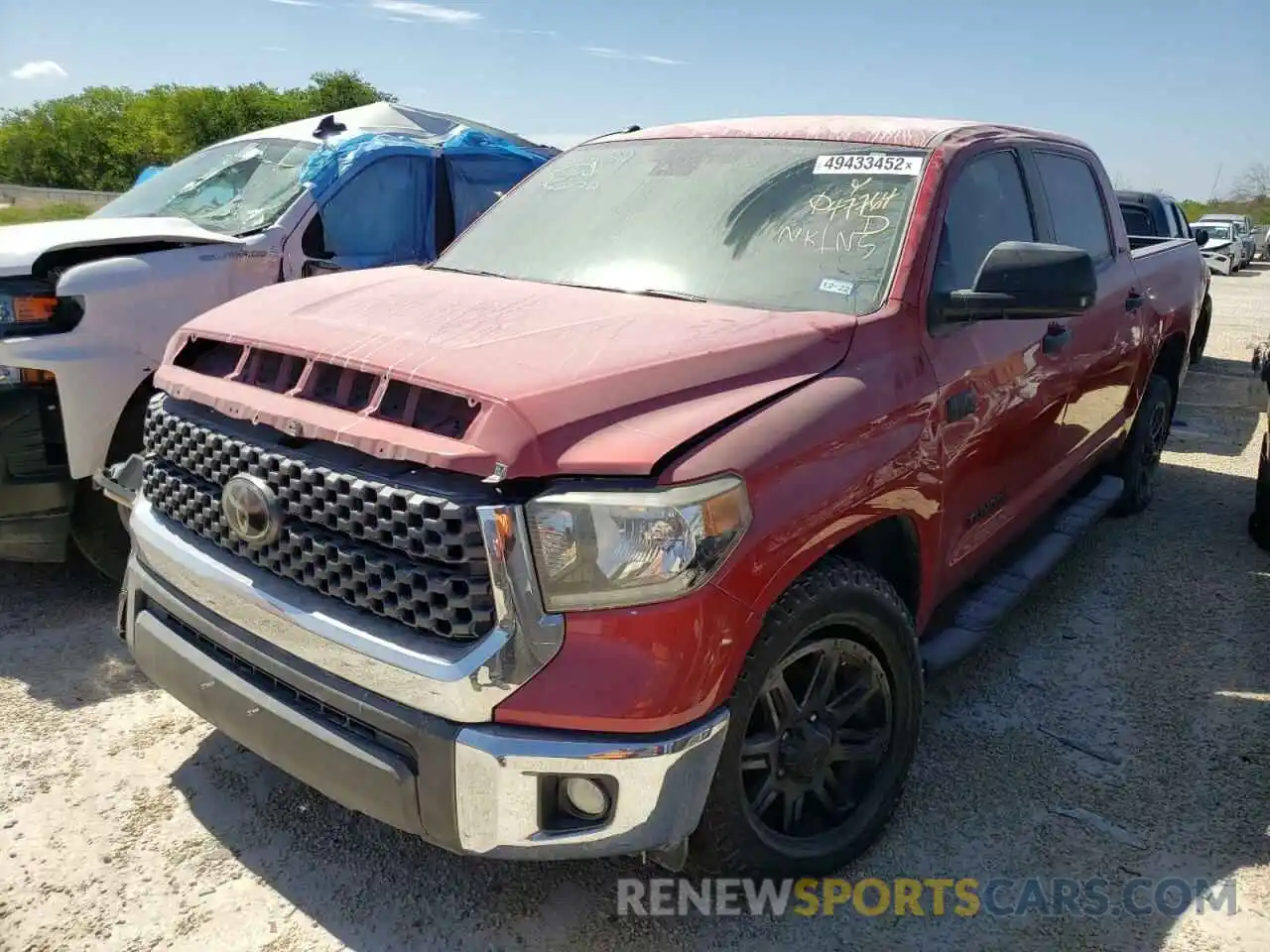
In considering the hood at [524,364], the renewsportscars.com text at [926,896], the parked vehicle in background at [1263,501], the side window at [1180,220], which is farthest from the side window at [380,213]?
the side window at [1180,220]

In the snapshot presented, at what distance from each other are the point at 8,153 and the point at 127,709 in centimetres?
5373

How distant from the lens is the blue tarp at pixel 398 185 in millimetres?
5070

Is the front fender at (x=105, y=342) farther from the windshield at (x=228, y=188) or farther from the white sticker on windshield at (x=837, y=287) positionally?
the white sticker on windshield at (x=837, y=287)

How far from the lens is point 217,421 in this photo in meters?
2.54

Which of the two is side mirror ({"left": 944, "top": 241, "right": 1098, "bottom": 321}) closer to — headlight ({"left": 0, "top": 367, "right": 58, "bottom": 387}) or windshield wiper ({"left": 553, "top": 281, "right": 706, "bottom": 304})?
windshield wiper ({"left": 553, "top": 281, "right": 706, "bottom": 304})

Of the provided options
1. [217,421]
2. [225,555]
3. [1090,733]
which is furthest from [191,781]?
[1090,733]

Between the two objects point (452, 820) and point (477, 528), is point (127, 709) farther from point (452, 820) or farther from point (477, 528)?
point (477, 528)

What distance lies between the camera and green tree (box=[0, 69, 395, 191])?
43.3 m

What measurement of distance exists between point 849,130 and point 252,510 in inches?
88.1

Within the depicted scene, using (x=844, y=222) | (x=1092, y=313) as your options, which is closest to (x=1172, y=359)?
(x=1092, y=313)

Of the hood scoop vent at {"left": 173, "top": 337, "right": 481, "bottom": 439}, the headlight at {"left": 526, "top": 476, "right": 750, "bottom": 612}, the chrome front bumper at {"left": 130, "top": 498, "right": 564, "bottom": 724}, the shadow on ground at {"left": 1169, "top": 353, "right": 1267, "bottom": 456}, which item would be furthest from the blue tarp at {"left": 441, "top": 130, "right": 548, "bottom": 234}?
the shadow on ground at {"left": 1169, "top": 353, "right": 1267, "bottom": 456}

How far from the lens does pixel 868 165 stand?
3107mm

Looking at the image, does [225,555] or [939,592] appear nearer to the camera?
[225,555]

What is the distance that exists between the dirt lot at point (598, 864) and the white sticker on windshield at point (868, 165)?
1866 mm
